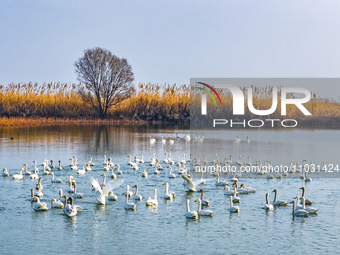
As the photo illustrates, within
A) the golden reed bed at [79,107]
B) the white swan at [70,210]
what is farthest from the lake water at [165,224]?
the golden reed bed at [79,107]

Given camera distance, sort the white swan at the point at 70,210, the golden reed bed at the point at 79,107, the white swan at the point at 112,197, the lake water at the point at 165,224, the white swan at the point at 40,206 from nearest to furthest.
Result: the lake water at the point at 165,224
the white swan at the point at 70,210
the white swan at the point at 40,206
the white swan at the point at 112,197
the golden reed bed at the point at 79,107

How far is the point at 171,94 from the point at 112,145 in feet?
98.1

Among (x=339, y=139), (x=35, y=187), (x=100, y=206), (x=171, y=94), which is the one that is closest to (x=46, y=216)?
(x=100, y=206)

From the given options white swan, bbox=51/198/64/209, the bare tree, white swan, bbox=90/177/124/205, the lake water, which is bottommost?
the lake water

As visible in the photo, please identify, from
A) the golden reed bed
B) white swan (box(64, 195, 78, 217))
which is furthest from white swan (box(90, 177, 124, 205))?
the golden reed bed

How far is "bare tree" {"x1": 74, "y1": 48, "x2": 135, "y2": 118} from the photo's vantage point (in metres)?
60.9

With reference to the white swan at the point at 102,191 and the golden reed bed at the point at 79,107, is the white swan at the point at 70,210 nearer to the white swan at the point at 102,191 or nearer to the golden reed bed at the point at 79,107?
the white swan at the point at 102,191

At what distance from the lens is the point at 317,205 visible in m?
15.2

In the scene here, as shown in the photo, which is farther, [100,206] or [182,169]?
[182,169]

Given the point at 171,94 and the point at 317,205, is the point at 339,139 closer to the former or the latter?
the point at 317,205

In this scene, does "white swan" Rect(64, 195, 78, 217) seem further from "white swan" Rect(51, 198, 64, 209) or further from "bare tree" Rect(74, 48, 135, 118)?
"bare tree" Rect(74, 48, 135, 118)

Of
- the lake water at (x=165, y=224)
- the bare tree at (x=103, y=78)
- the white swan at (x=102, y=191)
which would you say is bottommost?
the lake water at (x=165, y=224)

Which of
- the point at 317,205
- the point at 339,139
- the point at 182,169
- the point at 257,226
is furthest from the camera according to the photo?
the point at 339,139

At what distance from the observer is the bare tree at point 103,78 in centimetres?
6091
